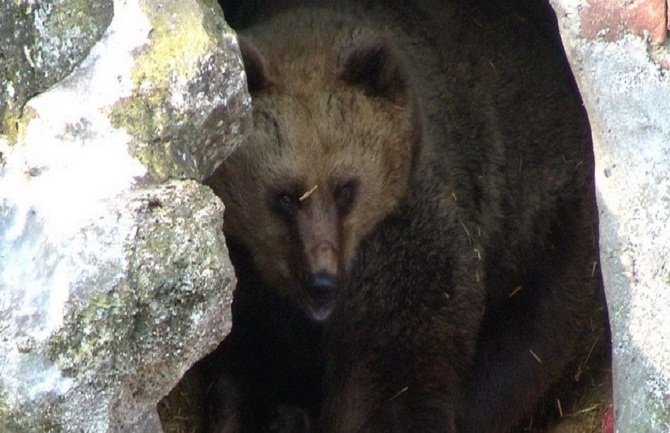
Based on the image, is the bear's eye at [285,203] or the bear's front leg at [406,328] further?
the bear's front leg at [406,328]

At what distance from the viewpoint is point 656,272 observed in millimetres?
4504

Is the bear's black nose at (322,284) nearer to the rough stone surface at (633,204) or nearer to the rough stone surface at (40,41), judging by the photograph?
the rough stone surface at (633,204)

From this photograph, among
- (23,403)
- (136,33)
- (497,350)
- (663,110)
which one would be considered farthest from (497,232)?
(23,403)

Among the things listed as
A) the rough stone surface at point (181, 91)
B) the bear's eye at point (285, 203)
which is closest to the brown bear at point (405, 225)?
the bear's eye at point (285, 203)

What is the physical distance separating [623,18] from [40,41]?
5.89ft

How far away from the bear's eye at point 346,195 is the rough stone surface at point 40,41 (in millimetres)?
1593

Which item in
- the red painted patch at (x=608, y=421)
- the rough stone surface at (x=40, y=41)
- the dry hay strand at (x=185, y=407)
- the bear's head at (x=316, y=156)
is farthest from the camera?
the dry hay strand at (x=185, y=407)

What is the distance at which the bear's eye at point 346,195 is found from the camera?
19.5ft

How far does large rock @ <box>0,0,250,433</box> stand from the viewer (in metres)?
4.09

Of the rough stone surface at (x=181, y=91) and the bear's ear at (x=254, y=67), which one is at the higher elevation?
the rough stone surface at (x=181, y=91)

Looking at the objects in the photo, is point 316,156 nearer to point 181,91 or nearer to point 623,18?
point 181,91

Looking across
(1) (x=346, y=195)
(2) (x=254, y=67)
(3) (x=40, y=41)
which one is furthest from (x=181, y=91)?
(1) (x=346, y=195)

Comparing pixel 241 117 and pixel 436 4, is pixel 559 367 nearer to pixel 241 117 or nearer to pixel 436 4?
pixel 436 4

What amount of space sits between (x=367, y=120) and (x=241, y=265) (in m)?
0.87
